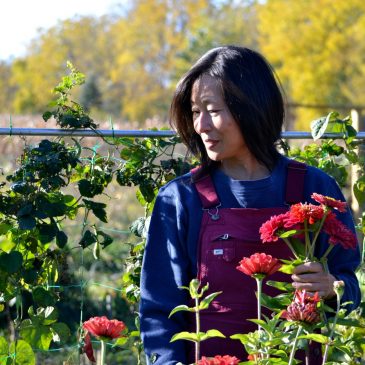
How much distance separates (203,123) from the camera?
2.45 metres

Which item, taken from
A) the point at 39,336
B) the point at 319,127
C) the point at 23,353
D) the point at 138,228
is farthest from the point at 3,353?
the point at 319,127

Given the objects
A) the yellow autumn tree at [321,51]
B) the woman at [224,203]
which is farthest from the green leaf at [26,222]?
the yellow autumn tree at [321,51]

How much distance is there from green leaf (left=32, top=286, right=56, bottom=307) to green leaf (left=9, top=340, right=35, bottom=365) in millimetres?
231

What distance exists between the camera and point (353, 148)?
352 cm

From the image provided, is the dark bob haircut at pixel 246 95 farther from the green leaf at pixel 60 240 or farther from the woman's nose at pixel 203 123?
the green leaf at pixel 60 240

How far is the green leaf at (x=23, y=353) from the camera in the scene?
2.88m

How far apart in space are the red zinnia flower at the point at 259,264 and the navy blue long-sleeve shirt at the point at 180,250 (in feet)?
1.23

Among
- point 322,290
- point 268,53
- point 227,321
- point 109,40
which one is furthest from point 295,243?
point 109,40

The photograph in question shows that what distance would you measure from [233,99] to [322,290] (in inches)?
21.9

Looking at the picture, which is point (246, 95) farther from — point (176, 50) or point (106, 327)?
point (176, 50)

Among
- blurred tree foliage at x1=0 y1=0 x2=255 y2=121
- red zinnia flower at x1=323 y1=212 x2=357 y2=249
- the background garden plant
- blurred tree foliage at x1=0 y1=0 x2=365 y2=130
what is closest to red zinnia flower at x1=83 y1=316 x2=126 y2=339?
red zinnia flower at x1=323 y1=212 x2=357 y2=249

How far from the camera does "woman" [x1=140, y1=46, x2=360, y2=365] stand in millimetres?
2365

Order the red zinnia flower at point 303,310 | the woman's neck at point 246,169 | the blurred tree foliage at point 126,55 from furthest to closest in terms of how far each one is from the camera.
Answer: the blurred tree foliage at point 126,55
the woman's neck at point 246,169
the red zinnia flower at point 303,310

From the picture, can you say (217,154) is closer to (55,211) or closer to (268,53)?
(55,211)
